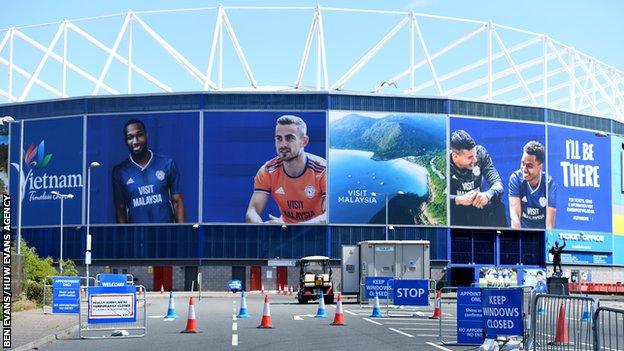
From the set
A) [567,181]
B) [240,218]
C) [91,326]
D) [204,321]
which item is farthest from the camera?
[567,181]

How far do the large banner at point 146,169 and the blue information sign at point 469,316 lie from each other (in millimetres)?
74957

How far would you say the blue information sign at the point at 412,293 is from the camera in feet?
137

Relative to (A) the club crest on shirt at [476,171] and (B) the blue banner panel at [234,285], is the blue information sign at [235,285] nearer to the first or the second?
(B) the blue banner panel at [234,285]

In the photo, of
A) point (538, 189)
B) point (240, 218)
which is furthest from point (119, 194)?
point (538, 189)

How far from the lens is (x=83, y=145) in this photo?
102 metres

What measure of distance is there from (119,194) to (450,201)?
1213 inches

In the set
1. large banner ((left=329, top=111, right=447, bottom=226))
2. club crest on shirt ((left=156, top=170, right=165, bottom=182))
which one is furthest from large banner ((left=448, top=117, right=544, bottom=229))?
club crest on shirt ((left=156, top=170, right=165, bottom=182))

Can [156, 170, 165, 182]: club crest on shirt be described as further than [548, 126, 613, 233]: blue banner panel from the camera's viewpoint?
No

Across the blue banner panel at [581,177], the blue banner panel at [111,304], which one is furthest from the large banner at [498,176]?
the blue banner panel at [111,304]

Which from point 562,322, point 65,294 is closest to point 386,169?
point 65,294

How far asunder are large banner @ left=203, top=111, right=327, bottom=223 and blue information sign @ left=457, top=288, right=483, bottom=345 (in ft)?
242

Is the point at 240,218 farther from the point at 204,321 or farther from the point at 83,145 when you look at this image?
the point at 204,321

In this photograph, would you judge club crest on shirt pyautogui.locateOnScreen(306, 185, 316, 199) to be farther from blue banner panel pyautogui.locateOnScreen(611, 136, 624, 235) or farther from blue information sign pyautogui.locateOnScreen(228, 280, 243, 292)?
blue banner panel pyautogui.locateOnScreen(611, 136, 624, 235)

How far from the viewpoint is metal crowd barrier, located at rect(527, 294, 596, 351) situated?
1664 centimetres
